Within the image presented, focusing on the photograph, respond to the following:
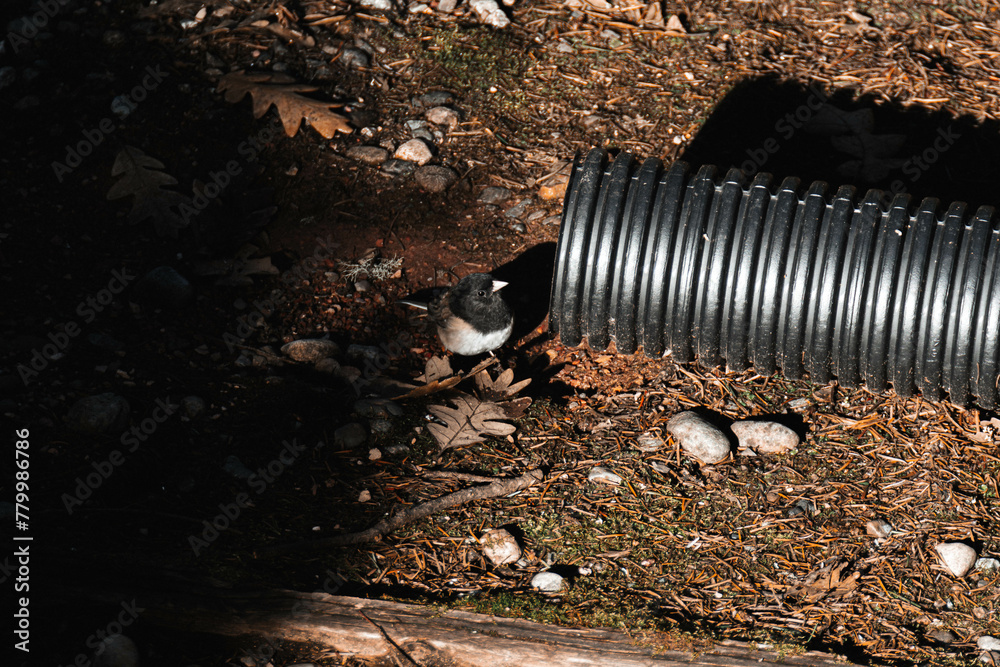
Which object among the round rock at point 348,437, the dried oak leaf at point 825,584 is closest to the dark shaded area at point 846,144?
the dried oak leaf at point 825,584

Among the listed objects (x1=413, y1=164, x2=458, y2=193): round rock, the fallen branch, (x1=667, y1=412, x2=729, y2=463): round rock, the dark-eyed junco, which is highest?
(x1=413, y1=164, x2=458, y2=193): round rock

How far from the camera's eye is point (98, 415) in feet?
9.75

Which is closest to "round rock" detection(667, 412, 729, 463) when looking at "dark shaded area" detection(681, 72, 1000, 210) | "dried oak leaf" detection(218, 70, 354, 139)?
"dark shaded area" detection(681, 72, 1000, 210)

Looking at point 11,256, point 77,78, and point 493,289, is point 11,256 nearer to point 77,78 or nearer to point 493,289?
point 77,78

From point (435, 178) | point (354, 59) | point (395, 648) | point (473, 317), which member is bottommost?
point (395, 648)

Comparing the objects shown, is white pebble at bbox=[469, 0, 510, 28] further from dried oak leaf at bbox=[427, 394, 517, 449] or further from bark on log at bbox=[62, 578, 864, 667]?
bark on log at bbox=[62, 578, 864, 667]

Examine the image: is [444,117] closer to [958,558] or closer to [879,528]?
[879,528]

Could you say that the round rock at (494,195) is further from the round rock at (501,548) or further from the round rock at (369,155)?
the round rock at (501,548)

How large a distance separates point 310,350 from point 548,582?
4.51 ft

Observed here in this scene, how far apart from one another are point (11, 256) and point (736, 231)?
124 inches

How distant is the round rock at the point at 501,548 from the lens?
2.71m

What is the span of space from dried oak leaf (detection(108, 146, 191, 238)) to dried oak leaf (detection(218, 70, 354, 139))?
0.62 meters

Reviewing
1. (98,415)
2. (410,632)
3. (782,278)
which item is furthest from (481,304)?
(98,415)

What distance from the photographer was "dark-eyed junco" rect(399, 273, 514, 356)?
3.23 m
